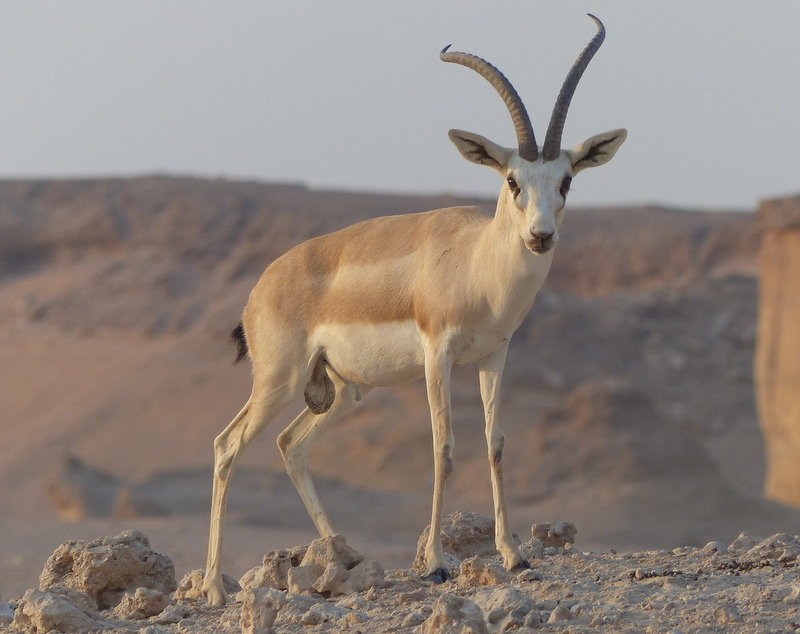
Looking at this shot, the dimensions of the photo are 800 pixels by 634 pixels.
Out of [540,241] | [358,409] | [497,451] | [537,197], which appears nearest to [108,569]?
[497,451]

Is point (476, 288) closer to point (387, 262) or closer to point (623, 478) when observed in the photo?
point (387, 262)

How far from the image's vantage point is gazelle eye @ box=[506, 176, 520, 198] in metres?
7.28

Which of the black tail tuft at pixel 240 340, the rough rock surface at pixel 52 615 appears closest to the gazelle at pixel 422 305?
the black tail tuft at pixel 240 340

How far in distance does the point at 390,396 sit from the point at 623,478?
7784mm

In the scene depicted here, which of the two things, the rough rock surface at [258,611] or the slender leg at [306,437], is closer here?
the rough rock surface at [258,611]

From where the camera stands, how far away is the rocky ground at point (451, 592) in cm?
588

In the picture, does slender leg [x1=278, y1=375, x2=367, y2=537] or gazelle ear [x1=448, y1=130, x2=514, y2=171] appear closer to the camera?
gazelle ear [x1=448, y1=130, x2=514, y2=171]

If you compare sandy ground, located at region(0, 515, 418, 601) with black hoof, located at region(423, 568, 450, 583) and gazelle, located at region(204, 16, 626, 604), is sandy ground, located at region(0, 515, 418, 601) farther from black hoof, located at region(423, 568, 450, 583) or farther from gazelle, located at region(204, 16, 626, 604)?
black hoof, located at region(423, 568, 450, 583)

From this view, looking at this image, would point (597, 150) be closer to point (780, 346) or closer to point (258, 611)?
point (258, 611)

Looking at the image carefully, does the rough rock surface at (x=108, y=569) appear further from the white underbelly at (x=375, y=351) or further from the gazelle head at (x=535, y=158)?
the gazelle head at (x=535, y=158)

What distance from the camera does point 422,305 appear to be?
770 cm

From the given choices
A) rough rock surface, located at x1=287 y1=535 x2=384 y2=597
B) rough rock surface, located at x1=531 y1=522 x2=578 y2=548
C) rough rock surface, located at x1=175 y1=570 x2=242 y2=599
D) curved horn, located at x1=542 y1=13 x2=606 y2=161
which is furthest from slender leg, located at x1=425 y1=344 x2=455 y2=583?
A: rough rock surface, located at x1=531 y1=522 x2=578 y2=548

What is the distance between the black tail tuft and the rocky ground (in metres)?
1.64

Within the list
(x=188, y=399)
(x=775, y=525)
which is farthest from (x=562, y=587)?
(x=188, y=399)
